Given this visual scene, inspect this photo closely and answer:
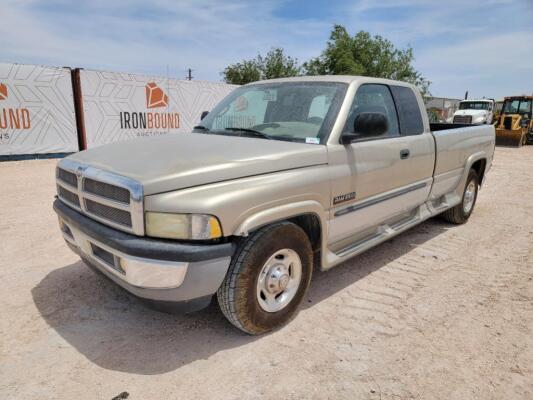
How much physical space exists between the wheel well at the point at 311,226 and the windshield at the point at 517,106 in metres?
22.4

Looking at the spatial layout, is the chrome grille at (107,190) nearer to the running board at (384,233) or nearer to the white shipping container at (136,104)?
the running board at (384,233)

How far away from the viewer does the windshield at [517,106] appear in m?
20.5

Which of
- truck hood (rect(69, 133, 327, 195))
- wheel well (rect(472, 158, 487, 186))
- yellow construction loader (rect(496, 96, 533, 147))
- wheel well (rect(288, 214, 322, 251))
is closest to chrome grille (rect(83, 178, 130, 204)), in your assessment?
truck hood (rect(69, 133, 327, 195))

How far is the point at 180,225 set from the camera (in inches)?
91.3

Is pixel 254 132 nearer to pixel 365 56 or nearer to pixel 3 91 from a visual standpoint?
pixel 3 91

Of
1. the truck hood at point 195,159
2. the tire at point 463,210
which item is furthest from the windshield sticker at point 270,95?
the tire at point 463,210

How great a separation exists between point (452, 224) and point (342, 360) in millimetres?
4003

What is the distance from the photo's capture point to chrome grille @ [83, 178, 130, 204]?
2.39m

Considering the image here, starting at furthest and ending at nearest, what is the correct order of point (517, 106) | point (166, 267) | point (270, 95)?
1. point (517, 106)
2. point (270, 95)
3. point (166, 267)

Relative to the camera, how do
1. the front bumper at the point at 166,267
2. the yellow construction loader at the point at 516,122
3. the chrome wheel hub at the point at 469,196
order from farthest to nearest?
the yellow construction loader at the point at 516,122, the chrome wheel hub at the point at 469,196, the front bumper at the point at 166,267

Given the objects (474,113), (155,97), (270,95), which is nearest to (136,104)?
(155,97)

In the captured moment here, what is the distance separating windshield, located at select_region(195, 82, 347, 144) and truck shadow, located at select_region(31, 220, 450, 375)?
4.95ft

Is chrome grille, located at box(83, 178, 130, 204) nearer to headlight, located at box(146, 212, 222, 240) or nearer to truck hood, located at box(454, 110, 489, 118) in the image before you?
headlight, located at box(146, 212, 222, 240)

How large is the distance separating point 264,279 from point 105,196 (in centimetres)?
124
